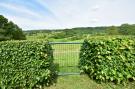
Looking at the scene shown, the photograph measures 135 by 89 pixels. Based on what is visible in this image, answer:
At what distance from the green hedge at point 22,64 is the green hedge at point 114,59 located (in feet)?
5.67

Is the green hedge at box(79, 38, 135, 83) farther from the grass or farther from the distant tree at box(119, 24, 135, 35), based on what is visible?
the distant tree at box(119, 24, 135, 35)

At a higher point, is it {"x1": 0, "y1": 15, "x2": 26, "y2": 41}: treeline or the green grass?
{"x1": 0, "y1": 15, "x2": 26, "y2": 41}: treeline

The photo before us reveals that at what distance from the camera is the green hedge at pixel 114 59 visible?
6.23 metres

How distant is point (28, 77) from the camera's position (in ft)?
19.0

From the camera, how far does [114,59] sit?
6262 millimetres

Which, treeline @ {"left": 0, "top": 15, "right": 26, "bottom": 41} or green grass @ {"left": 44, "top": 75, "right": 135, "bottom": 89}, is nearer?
green grass @ {"left": 44, "top": 75, "right": 135, "bottom": 89}

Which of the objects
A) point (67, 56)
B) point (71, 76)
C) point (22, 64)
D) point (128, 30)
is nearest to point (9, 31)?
point (128, 30)

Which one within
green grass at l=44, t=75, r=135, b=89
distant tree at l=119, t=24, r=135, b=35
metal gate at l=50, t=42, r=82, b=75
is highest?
distant tree at l=119, t=24, r=135, b=35

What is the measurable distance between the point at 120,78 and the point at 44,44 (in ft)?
9.13

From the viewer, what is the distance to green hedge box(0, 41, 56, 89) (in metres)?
5.66

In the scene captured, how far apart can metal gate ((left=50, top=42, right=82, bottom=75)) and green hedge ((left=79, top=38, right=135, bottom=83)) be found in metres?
1.09

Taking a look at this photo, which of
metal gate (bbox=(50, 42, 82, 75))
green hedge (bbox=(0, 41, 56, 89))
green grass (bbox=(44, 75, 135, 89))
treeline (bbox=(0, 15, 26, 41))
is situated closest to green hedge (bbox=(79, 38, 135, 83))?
green grass (bbox=(44, 75, 135, 89))

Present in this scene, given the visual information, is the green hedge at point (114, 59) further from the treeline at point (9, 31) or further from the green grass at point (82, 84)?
the treeline at point (9, 31)

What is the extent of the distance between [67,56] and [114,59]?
210 cm
